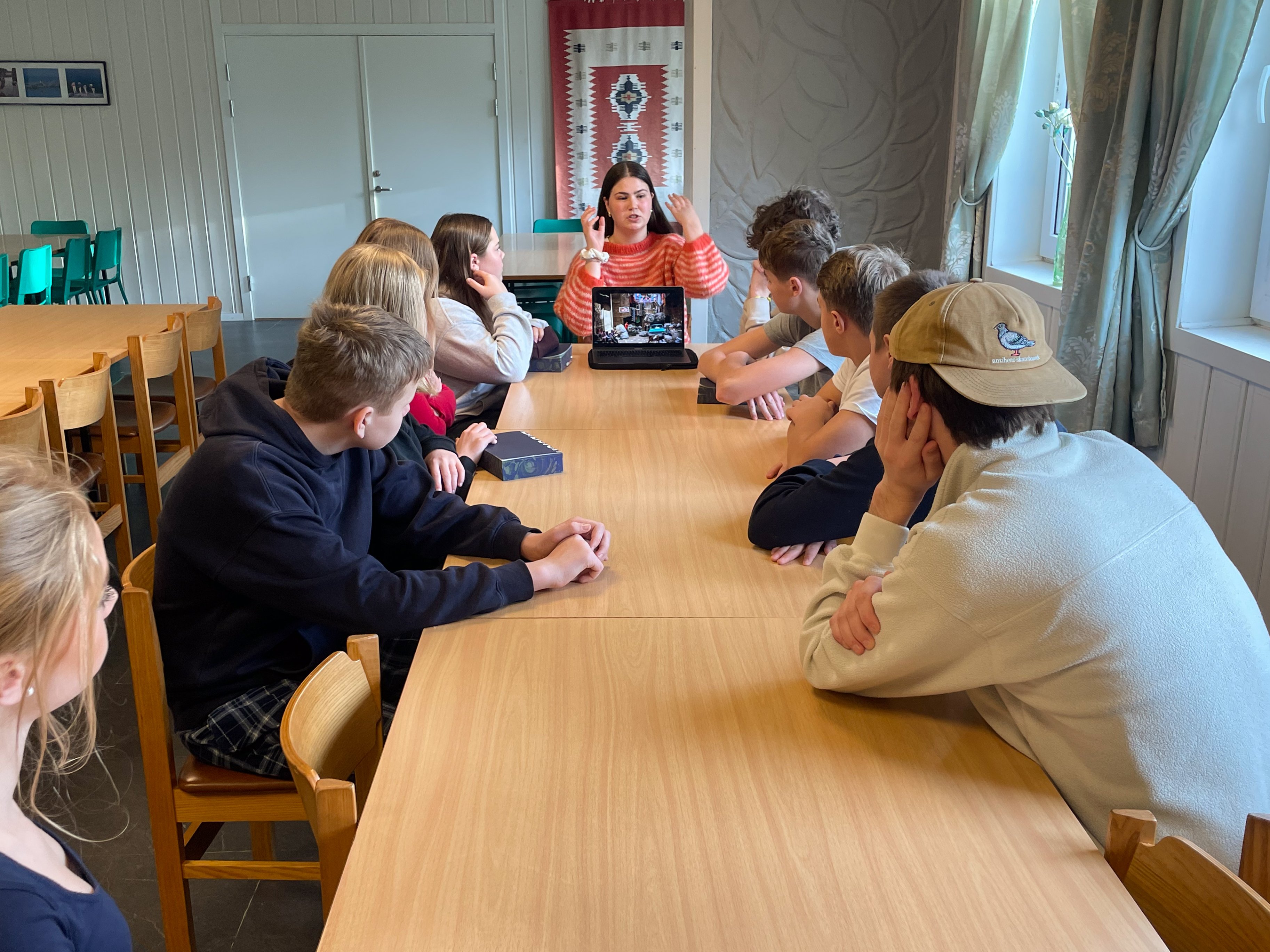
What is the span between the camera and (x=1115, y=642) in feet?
3.43

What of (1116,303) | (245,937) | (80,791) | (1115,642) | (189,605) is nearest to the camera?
(1115,642)

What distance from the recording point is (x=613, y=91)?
7.83 metres

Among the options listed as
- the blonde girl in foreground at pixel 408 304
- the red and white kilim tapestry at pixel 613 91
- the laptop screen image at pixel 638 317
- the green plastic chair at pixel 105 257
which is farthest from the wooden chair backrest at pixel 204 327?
the red and white kilim tapestry at pixel 613 91

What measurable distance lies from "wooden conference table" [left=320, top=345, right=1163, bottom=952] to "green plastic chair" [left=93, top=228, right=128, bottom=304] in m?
6.69

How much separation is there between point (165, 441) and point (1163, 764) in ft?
12.2

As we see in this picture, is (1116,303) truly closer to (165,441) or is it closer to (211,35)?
(165,441)

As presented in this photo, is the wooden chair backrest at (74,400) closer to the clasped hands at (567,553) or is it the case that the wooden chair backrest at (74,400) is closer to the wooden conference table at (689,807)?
the clasped hands at (567,553)

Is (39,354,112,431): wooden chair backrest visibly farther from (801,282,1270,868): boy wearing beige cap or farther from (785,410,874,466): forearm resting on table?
(801,282,1270,868): boy wearing beige cap

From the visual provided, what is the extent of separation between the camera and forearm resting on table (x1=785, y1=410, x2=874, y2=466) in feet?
6.52

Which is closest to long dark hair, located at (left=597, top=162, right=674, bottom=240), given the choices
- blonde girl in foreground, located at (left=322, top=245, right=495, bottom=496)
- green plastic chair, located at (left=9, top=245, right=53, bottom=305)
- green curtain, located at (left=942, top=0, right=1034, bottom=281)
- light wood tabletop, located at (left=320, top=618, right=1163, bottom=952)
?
green curtain, located at (left=942, top=0, right=1034, bottom=281)

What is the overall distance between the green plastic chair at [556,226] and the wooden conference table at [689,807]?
574cm

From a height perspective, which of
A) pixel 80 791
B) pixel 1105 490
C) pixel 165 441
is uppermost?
pixel 1105 490

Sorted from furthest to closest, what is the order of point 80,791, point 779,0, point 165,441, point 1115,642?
point 779,0, point 165,441, point 80,791, point 1115,642

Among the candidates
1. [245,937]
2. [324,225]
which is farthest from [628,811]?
[324,225]
